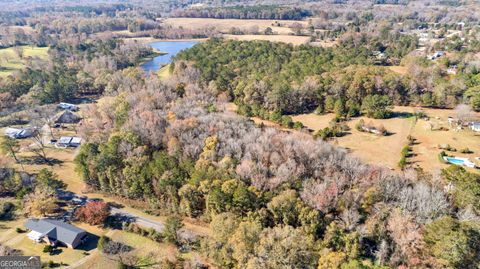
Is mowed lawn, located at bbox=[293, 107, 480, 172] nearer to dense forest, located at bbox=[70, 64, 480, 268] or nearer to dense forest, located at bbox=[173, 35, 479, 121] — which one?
dense forest, located at bbox=[173, 35, 479, 121]

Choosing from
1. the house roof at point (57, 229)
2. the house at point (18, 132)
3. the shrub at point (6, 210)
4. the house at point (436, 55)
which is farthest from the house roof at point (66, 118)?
the house at point (436, 55)

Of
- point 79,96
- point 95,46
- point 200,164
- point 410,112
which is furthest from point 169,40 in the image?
point 200,164

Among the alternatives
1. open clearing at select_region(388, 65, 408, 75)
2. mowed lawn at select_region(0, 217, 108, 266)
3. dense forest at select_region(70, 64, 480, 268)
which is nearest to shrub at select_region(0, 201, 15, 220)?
mowed lawn at select_region(0, 217, 108, 266)

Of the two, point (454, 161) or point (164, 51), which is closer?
point (454, 161)

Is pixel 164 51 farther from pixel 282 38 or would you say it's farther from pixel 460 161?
pixel 460 161

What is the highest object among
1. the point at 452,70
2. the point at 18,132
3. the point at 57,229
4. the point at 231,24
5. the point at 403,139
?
the point at 231,24

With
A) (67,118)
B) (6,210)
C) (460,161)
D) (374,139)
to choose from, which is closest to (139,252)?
(6,210)

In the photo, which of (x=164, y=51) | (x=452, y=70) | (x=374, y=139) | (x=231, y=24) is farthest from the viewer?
(x=231, y=24)
